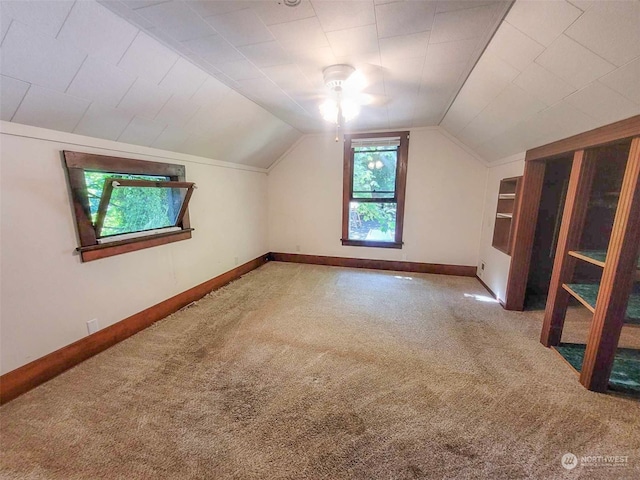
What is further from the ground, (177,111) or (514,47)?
(514,47)

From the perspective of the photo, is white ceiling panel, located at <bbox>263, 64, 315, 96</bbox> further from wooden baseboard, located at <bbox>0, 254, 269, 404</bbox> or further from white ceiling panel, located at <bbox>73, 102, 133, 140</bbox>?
wooden baseboard, located at <bbox>0, 254, 269, 404</bbox>

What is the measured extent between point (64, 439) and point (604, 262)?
3577 mm

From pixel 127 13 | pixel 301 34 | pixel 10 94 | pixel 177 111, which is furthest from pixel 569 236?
pixel 10 94

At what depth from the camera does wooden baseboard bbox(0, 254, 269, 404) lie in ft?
5.79

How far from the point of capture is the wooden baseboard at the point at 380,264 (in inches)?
171

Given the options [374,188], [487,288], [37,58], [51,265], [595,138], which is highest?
[37,58]

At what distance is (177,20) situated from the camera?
5.08 feet

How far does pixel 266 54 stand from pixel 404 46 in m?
1.01

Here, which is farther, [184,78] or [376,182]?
[376,182]

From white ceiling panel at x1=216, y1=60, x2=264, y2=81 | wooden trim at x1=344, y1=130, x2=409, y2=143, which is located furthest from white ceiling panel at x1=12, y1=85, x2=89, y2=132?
wooden trim at x1=344, y1=130, x2=409, y2=143

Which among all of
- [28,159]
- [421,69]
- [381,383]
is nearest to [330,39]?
[421,69]

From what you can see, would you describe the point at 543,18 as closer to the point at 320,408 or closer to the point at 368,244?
the point at 320,408

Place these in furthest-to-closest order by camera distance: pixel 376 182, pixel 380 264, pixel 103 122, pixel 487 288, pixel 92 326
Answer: pixel 380 264 → pixel 376 182 → pixel 487 288 → pixel 92 326 → pixel 103 122

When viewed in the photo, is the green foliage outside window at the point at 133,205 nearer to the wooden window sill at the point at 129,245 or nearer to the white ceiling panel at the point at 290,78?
the wooden window sill at the point at 129,245
